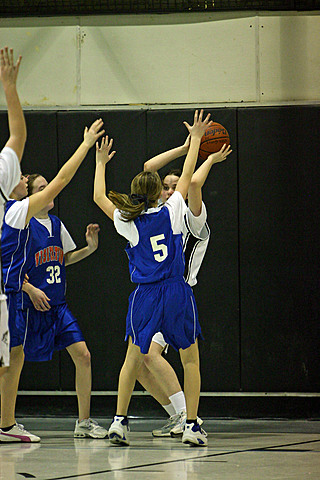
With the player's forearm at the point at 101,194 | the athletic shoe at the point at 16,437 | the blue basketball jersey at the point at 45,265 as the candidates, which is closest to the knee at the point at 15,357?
the blue basketball jersey at the point at 45,265

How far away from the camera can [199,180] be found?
5281 mm

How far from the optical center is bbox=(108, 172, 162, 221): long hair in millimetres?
5000

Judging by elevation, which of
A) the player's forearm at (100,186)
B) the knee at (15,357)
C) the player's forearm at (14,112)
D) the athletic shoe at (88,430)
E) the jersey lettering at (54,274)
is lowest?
the athletic shoe at (88,430)

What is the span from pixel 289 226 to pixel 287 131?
868mm

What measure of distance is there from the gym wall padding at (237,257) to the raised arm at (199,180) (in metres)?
1.50

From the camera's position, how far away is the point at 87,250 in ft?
18.9

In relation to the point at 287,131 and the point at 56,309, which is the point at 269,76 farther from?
the point at 56,309

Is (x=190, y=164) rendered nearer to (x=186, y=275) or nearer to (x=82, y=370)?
(x=186, y=275)

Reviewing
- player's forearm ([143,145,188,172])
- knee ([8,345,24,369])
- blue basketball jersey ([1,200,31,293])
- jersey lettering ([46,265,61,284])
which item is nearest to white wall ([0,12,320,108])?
player's forearm ([143,145,188,172])

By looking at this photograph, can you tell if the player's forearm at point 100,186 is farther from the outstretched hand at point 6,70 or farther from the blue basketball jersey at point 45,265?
the outstretched hand at point 6,70

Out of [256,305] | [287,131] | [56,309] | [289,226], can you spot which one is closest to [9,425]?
[56,309]

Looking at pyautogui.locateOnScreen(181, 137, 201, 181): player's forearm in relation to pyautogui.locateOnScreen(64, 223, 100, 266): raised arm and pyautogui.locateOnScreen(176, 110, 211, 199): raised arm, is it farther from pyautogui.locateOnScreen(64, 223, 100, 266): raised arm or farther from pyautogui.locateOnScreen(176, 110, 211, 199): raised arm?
pyautogui.locateOnScreen(64, 223, 100, 266): raised arm

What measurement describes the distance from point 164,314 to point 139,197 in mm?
801

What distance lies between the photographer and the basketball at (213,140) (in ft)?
A: 18.7
